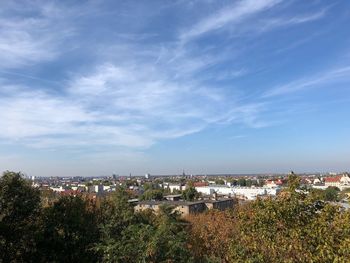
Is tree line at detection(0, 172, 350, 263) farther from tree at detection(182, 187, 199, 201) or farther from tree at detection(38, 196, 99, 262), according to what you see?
tree at detection(182, 187, 199, 201)

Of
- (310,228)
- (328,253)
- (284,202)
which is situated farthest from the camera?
(284,202)

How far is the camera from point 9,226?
18.5 m

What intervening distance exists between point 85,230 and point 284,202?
43.3ft

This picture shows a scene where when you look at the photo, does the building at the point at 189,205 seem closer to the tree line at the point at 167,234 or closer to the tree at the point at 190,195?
the tree at the point at 190,195

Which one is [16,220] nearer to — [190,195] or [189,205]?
[189,205]

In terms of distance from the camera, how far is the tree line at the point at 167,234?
8.91 meters

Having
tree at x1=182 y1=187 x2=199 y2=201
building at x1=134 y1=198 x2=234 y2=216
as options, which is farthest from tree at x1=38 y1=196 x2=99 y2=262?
tree at x1=182 y1=187 x2=199 y2=201

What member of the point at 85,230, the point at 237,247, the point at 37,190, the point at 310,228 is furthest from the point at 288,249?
the point at 37,190

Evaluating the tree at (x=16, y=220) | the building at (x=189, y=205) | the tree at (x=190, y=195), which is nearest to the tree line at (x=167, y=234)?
the tree at (x=16, y=220)

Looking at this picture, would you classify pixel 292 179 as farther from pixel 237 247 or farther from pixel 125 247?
pixel 125 247

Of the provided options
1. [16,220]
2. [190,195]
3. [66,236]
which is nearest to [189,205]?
[190,195]

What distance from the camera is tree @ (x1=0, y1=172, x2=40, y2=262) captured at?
18.3 meters

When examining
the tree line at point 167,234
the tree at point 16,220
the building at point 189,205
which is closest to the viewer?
the tree line at point 167,234

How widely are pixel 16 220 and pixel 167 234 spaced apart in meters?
10.4
